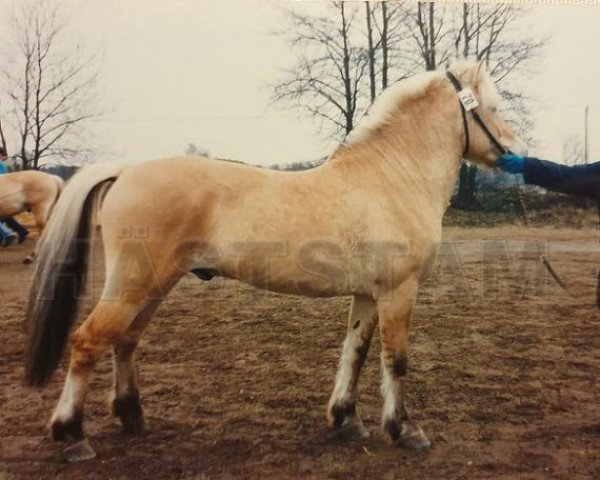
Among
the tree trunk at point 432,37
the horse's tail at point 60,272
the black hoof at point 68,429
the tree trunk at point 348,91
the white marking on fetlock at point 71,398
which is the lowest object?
the black hoof at point 68,429

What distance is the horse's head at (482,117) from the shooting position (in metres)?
2.64

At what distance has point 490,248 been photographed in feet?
15.9

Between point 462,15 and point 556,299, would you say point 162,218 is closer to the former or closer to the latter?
point 462,15

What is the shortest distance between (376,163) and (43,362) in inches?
72.3

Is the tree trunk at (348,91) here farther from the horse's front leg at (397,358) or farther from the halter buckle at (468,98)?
the horse's front leg at (397,358)

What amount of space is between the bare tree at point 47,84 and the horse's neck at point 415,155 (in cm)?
166

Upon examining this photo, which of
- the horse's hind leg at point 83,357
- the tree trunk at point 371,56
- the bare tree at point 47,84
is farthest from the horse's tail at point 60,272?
the tree trunk at point 371,56

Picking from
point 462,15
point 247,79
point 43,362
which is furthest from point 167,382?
point 462,15

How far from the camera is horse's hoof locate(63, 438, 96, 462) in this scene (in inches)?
86.8

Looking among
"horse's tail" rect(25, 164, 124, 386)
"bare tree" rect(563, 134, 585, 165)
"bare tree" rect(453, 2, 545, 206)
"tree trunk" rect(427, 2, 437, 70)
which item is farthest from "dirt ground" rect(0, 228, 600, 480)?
"tree trunk" rect(427, 2, 437, 70)

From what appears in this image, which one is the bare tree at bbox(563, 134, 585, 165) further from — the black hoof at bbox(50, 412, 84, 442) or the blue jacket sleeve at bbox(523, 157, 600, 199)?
the black hoof at bbox(50, 412, 84, 442)

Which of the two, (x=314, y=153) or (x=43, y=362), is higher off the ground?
(x=314, y=153)

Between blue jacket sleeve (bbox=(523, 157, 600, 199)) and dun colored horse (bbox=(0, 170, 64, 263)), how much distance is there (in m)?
3.10

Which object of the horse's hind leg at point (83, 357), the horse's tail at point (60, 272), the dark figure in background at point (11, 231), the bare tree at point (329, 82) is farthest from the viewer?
the dark figure in background at point (11, 231)
